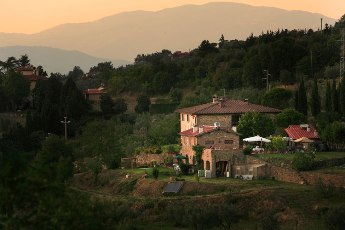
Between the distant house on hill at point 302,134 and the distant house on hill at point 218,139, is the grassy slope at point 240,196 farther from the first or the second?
the distant house on hill at point 302,134

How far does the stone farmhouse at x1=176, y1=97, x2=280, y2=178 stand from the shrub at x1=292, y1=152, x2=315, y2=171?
221 centimetres

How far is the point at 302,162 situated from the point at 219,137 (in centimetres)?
774

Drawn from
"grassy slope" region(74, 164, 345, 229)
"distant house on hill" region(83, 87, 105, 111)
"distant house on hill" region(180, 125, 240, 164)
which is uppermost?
"distant house on hill" region(83, 87, 105, 111)

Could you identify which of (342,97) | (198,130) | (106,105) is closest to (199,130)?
(198,130)

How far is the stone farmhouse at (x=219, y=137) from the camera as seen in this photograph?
171 ft

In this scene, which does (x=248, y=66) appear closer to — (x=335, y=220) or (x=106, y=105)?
(x=106, y=105)

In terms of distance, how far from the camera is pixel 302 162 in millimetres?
48906

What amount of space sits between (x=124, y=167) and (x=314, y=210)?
57.6 ft

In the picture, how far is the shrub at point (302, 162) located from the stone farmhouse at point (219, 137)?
221 centimetres

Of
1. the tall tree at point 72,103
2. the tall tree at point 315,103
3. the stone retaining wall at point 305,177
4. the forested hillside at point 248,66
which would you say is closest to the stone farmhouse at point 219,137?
the stone retaining wall at point 305,177

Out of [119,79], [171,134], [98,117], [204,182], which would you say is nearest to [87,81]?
[119,79]

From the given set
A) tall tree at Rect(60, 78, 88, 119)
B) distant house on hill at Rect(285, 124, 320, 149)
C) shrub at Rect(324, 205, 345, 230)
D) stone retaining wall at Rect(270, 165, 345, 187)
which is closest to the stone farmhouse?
stone retaining wall at Rect(270, 165, 345, 187)

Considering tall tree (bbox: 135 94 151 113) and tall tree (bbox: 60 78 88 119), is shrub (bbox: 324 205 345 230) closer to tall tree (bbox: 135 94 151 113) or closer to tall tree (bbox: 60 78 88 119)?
tall tree (bbox: 60 78 88 119)

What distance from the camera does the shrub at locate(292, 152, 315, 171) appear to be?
48.9 m
